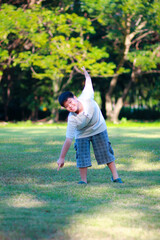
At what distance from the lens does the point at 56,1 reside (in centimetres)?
2502

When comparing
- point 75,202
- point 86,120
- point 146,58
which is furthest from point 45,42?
point 75,202

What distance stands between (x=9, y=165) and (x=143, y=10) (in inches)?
633

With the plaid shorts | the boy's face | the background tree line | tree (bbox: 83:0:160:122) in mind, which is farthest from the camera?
tree (bbox: 83:0:160:122)

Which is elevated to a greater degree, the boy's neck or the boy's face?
the boy's face

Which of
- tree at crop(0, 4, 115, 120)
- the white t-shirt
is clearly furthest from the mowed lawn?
tree at crop(0, 4, 115, 120)

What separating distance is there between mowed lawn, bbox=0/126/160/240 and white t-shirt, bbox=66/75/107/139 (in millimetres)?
697

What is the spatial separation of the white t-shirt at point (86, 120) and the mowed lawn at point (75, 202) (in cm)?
70

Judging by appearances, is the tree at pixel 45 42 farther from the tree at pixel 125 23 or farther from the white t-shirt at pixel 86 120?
the white t-shirt at pixel 86 120

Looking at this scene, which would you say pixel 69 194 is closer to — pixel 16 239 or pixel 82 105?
pixel 82 105

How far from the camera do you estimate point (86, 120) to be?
18.3 ft

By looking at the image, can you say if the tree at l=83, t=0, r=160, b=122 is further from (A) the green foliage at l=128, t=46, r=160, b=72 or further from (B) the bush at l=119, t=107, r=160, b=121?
(B) the bush at l=119, t=107, r=160, b=121

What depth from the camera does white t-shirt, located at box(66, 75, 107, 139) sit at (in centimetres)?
546

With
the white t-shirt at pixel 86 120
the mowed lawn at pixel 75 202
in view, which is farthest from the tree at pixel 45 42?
the white t-shirt at pixel 86 120

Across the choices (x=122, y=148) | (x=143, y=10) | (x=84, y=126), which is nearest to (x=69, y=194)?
(x=84, y=126)
